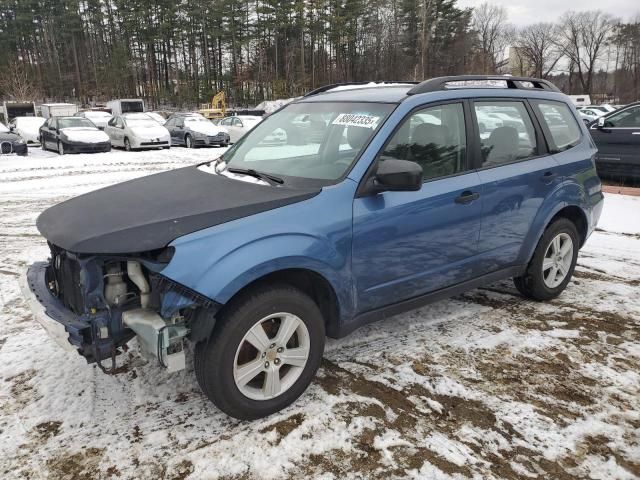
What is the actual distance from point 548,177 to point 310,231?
241cm

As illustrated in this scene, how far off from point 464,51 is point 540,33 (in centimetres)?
2572

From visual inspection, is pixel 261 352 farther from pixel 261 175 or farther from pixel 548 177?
pixel 548 177

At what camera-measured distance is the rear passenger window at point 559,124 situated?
4344 mm

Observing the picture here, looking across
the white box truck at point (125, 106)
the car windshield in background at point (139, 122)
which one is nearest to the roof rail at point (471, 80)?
the car windshield in background at point (139, 122)

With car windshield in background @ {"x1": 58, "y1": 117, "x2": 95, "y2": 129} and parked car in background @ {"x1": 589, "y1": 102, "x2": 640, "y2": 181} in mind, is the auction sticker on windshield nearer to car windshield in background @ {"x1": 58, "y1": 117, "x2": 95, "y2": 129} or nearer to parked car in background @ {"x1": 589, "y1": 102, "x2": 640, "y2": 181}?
parked car in background @ {"x1": 589, "y1": 102, "x2": 640, "y2": 181}

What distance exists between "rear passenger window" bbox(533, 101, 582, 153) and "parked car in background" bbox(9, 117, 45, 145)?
21953 mm

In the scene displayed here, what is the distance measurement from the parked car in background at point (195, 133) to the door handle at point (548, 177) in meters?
18.0

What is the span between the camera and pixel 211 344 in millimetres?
2619

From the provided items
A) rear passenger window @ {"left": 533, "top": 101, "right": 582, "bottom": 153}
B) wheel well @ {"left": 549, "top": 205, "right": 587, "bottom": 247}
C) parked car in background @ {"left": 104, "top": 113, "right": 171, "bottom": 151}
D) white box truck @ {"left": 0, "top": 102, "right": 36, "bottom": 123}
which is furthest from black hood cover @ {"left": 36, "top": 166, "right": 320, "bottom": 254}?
white box truck @ {"left": 0, "top": 102, "right": 36, "bottom": 123}

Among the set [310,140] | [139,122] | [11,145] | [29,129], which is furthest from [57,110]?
[310,140]

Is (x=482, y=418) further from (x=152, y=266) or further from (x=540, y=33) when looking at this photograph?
(x=540, y=33)

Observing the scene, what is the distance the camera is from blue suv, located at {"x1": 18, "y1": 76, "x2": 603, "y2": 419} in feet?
8.41

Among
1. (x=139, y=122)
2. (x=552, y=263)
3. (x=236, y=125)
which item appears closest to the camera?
(x=552, y=263)

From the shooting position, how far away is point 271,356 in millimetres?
2832
